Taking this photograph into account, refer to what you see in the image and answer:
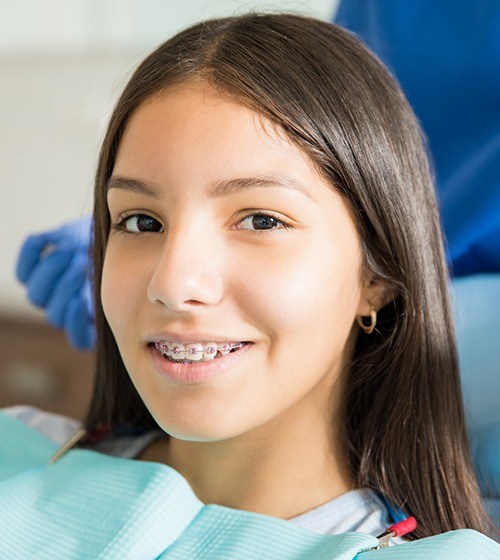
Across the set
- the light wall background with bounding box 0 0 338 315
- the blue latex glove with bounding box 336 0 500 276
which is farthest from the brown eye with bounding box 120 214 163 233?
the light wall background with bounding box 0 0 338 315

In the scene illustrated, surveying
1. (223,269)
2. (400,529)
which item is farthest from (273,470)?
(223,269)

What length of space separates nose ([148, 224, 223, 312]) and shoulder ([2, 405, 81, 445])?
42cm

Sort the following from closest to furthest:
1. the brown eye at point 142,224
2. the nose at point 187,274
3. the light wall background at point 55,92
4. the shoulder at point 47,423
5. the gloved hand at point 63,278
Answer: the nose at point 187,274 → the brown eye at point 142,224 → the shoulder at point 47,423 → the gloved hand at point 63,278 → the light wall background at point 55,92

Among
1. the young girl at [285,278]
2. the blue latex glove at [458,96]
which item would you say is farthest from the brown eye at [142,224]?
the blue latex glove at [458,96]

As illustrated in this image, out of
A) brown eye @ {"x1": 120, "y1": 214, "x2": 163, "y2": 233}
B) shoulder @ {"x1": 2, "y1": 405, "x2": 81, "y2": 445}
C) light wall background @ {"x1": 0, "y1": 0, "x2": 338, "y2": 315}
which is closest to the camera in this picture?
brown eye @ {"x1": 120, "y1": 214, "x2": 163, "y2": 233}

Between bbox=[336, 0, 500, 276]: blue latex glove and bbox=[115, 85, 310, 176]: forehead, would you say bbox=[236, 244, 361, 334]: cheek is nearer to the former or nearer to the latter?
bbox=[115, 85, 310, 176]: forehead

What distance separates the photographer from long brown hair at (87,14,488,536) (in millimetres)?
944

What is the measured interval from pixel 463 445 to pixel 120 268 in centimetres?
42

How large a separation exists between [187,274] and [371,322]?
0.90ft

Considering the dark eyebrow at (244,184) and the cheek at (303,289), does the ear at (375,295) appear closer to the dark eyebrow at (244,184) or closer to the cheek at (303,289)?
the cheek at (303,289)

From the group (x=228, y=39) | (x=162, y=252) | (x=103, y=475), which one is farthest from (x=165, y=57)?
(x=103, y=475)

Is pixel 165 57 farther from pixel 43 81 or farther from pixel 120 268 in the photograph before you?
pixel 43 81

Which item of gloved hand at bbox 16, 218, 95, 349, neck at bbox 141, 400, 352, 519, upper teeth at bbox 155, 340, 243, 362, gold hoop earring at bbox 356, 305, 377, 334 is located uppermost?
gloved hand at bbox 16, 218, 95, 349

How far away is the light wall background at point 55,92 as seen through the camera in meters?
2.15
